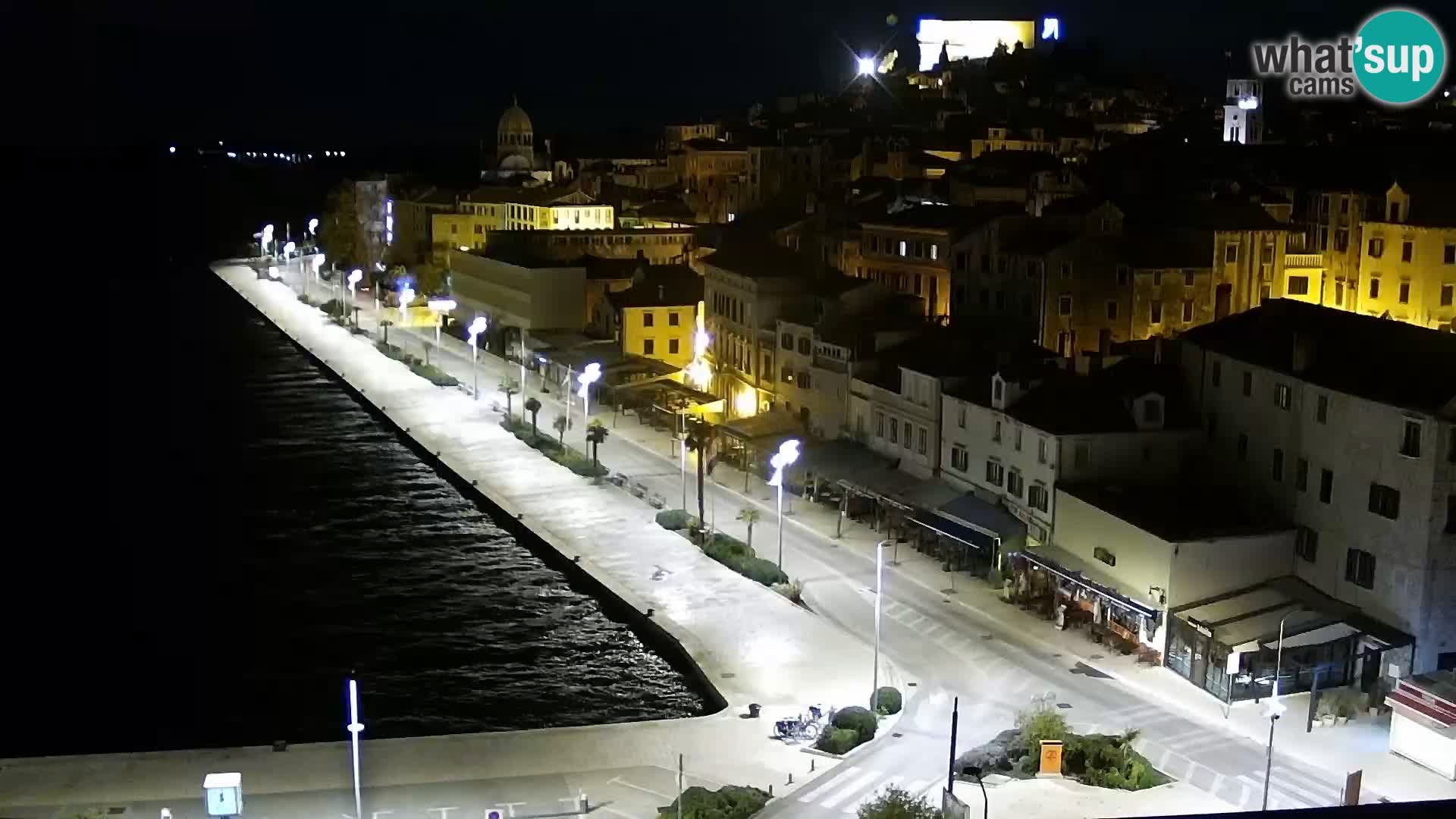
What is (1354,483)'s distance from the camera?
31031mm

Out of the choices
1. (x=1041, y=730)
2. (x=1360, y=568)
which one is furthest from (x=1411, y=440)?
(x=1041, y=730)

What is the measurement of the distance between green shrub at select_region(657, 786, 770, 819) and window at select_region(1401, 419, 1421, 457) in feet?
45.8

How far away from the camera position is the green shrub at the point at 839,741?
2603 centimetres

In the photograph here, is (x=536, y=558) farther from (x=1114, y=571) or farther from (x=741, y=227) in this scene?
(x=741, y=227)

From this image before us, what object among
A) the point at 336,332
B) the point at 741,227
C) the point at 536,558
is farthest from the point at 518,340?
the point at 536,558

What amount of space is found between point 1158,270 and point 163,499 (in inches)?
1243

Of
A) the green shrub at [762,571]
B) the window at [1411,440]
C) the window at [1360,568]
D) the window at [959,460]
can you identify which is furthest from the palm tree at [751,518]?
the window at [1411,440]

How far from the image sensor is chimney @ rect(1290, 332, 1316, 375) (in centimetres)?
3303

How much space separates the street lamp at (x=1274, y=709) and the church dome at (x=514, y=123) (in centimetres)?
9446

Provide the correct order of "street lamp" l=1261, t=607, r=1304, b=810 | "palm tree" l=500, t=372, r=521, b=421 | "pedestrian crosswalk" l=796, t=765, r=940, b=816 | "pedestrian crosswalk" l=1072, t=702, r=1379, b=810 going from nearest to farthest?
"street lamp" l=1261, t=607, r=1304, b=810 → "pedestrian crosswalk" l=796, t=765, r=940, b=816 → "pedestrian crosswalk" l=1072, t=702, r=1379, b=810 → "palm tree" l=500, t=372, r=521, b=421

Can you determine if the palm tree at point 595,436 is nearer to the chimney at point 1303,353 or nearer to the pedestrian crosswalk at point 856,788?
the chimney at point 1303,353

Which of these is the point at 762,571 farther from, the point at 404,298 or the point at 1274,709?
the point at 404,298

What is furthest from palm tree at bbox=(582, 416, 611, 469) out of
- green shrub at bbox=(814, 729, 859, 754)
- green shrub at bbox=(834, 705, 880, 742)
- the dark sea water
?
green shrub at bbox=(814, 729, 859, 754)

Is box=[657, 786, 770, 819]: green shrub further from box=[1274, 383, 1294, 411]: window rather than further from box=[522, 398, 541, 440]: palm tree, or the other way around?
box=[522, 398, 541, 440]: palm tree
